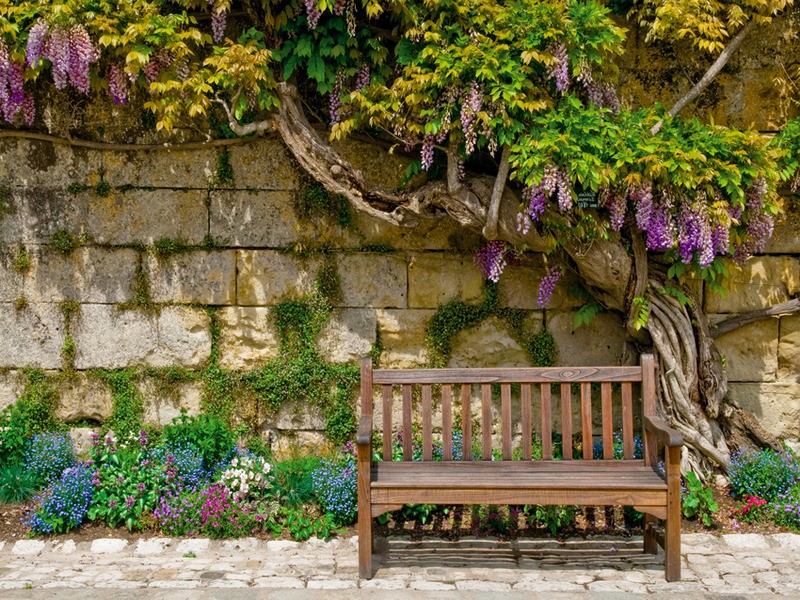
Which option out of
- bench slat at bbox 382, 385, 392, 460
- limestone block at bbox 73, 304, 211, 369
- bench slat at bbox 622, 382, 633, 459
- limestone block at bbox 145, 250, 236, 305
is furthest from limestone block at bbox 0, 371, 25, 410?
bench slat at bbox 622, 382, 633, 459

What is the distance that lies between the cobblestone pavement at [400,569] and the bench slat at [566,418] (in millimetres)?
504

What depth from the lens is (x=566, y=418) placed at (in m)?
4.60

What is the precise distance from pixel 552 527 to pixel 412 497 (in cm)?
103

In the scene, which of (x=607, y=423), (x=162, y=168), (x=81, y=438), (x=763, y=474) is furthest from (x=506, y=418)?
(x=81, y=438)

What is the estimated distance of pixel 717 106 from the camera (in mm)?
5188

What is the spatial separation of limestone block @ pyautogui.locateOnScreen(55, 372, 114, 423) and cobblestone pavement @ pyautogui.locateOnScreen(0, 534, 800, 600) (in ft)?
3.03

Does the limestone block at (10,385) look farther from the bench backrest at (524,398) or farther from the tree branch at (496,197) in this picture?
the tree branch at (496,197)

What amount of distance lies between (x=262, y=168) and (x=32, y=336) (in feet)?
5.94

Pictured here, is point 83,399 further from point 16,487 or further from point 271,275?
point 271,275

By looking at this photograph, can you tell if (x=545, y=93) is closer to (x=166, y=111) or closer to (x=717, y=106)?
(x=717, y=106)

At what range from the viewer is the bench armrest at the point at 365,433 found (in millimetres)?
4074

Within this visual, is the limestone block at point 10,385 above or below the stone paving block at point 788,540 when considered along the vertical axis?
above

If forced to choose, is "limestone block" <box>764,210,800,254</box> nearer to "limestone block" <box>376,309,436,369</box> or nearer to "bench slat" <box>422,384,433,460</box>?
"limestone block" <box>376,309,436,369</box>

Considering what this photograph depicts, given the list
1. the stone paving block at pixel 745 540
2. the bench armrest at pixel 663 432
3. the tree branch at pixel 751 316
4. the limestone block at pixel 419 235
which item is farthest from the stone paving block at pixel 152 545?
the tree branch at pixel 751 316
